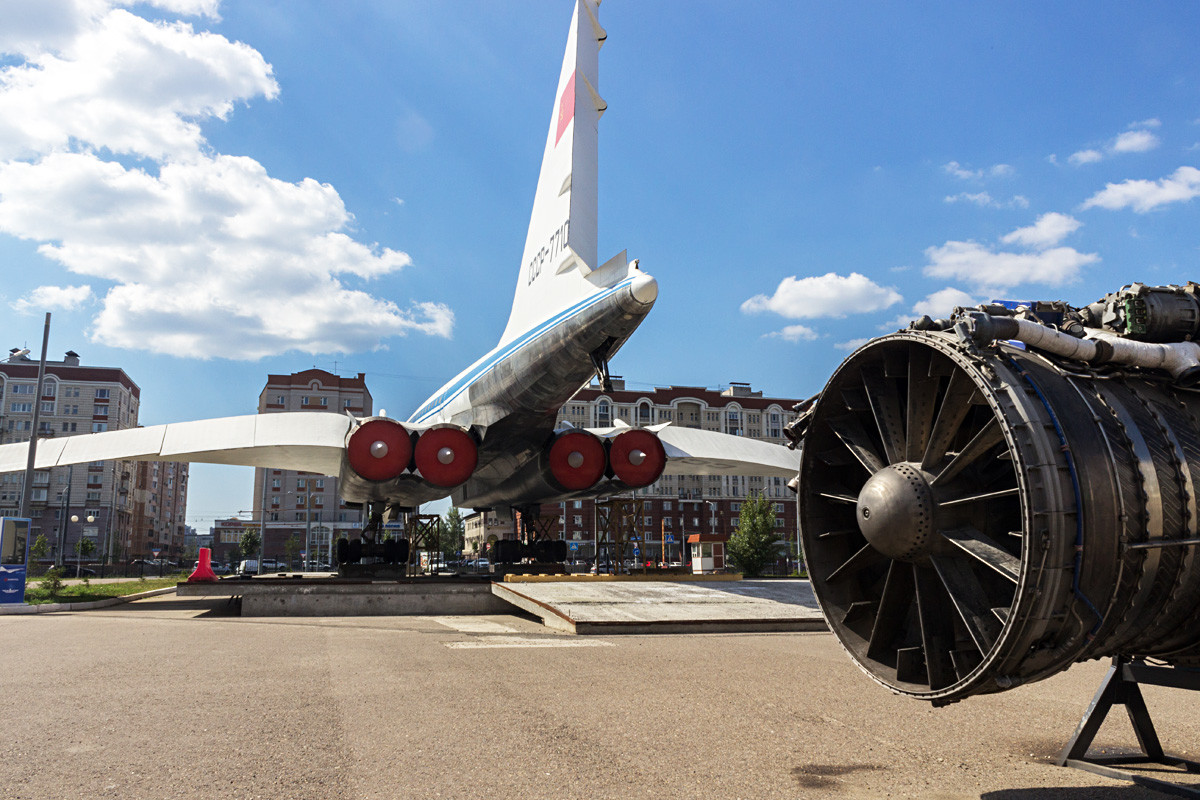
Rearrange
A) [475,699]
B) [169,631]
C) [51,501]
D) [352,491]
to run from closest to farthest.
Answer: [475,699], [169,631], [352,491], [51,501]

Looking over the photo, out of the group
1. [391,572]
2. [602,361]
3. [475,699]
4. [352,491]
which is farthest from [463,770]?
[391,572]

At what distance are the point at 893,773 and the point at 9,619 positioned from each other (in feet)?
56.1

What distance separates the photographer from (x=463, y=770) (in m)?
4.27

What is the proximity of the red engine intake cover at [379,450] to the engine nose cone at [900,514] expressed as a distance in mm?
15717

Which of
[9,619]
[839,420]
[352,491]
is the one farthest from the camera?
[352,491]

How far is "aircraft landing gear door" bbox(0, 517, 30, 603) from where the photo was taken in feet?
57.7

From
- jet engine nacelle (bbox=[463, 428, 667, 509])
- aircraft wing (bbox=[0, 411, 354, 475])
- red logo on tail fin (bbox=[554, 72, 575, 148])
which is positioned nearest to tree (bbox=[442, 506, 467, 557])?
aircraft wing (bbox=[0, 411, 354, 475])

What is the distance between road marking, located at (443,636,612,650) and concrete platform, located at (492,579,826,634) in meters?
1.11

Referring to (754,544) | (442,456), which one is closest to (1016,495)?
(442,456)

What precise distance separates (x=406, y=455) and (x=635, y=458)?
5.88m

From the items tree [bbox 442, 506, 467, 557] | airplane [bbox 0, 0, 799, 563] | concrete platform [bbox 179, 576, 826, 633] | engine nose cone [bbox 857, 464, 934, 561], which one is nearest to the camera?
engine nose cone [bbox 857, 464, 934, 561]

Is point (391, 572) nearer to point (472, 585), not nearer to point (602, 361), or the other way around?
point (472, 585)

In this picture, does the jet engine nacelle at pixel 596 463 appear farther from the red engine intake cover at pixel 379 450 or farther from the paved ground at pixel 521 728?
the paved ground at pixel 521 728

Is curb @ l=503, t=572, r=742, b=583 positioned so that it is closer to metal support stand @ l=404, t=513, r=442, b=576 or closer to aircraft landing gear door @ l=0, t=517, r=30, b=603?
metal support stand @ l=404, t=513, r=442, b=576
